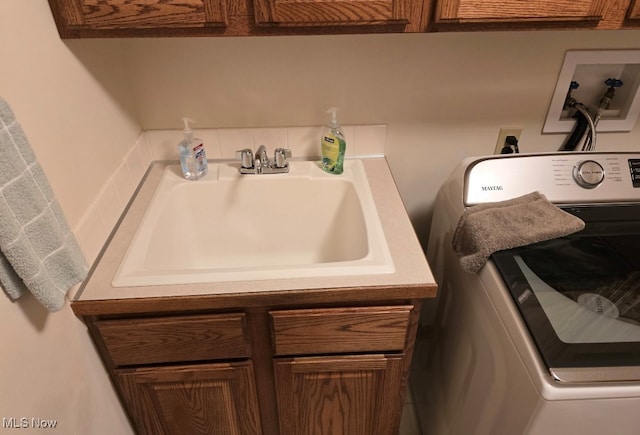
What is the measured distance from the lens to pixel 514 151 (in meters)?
1.35

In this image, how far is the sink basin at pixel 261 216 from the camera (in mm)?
1226

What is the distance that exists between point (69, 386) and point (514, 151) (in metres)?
1.36

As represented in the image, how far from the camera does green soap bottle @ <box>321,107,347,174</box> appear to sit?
123 cm

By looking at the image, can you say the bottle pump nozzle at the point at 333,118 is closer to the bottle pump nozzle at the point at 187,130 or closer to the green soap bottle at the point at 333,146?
the green soap bottle at the point at 333,146

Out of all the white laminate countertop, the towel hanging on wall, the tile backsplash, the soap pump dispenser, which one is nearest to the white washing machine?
the white laminate countertop

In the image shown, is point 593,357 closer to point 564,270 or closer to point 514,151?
point 564,270

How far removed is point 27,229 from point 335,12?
0.69m

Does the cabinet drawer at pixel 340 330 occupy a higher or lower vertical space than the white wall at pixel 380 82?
lower

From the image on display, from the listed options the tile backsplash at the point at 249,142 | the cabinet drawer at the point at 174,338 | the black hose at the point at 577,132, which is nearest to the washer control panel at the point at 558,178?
the black hose at the point at 577,132

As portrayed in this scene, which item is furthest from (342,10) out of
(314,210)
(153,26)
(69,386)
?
(69,386)

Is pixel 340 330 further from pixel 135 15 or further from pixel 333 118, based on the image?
pixel 135 15

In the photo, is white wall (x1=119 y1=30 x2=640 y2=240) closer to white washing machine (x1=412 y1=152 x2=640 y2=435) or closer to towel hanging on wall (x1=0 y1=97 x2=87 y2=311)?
white washing machine (x1=412 y1=152 x2=640 y2=435)

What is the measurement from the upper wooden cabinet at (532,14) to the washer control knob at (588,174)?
14.9 inches

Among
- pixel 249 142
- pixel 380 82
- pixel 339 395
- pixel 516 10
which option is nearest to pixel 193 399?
pixel 339 395
